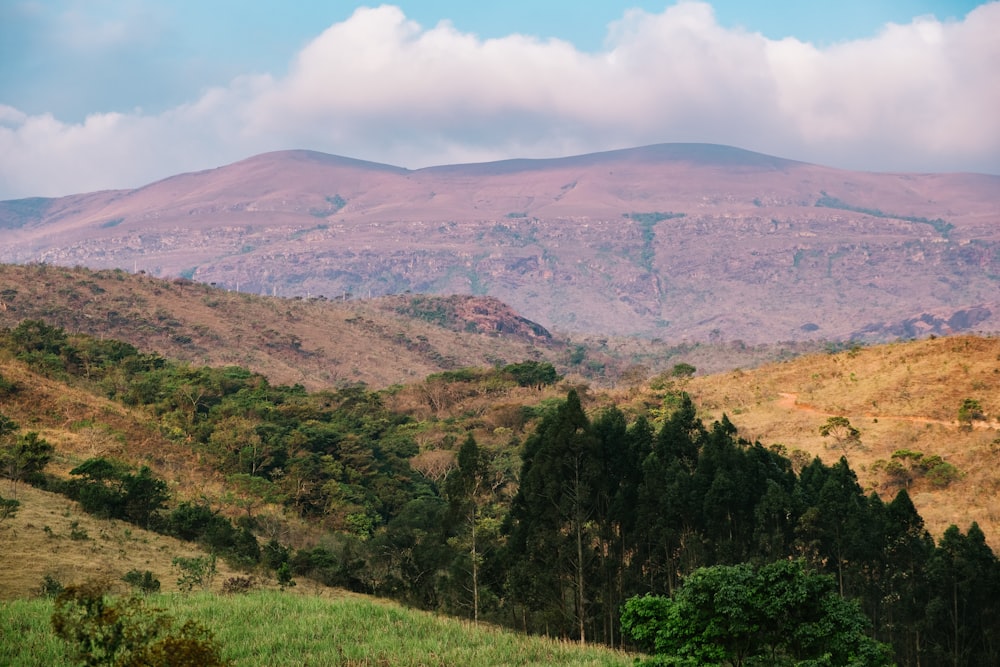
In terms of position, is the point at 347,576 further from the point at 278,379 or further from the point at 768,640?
the point at 278,379

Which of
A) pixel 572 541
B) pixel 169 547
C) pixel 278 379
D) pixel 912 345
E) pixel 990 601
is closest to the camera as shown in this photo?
pixel 990 601

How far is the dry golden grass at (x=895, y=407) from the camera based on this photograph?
42500mm

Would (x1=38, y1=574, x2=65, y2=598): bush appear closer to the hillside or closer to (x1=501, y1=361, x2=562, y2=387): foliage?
(x1=501, y1=361, x2=562, y2=387): foliage

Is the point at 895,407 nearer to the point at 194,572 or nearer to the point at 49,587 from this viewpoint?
the point at 194,572

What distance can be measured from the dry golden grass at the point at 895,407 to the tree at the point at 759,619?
Result: 22.6 meters

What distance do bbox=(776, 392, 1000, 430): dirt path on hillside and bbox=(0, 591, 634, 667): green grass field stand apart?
30.5 metres

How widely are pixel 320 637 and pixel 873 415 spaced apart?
37.9 m

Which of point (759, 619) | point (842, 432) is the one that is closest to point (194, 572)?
point (759, 619)

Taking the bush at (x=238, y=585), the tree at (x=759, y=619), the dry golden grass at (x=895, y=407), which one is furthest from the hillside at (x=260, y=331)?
the tree at (x=759, y=619)

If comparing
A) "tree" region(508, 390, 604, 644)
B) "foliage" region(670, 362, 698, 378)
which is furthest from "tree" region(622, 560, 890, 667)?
"foliage" region(670, 362, 698, 378)

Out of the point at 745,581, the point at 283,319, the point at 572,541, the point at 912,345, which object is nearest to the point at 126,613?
the point at 745,581

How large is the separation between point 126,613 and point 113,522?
20.9m

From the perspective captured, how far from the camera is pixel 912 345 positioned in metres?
60.1

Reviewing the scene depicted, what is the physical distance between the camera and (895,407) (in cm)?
5262
